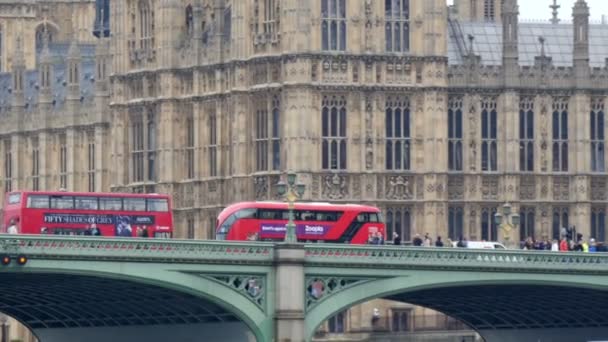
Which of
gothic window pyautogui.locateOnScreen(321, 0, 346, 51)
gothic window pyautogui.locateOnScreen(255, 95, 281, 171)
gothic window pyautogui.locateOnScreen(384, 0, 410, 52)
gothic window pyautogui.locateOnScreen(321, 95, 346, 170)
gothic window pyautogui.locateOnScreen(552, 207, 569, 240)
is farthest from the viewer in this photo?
gothic window pyautogui.locateOnScreen(552, 207, 569, 240)

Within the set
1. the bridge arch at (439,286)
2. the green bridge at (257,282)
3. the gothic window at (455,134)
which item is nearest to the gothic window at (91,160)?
the gothic window at (455,134)

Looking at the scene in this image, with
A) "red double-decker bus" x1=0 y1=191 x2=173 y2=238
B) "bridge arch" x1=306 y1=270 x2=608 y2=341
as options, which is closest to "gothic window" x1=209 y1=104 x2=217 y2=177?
"red double-decker bus" x1=0 y1=191 x2=173 y2=238

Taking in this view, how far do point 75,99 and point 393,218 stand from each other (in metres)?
32.8

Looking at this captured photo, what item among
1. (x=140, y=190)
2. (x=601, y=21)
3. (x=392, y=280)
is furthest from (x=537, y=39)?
(x=392, y=280)

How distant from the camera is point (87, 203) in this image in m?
147

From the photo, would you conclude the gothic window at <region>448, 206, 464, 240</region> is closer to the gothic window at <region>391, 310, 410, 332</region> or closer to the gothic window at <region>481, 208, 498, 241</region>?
the gothic window at <region>481, 208, 498, 241</region>

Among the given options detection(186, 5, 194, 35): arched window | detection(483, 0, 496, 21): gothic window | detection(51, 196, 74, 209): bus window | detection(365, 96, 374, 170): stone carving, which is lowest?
detection(51, 196, 74, 209): bus window

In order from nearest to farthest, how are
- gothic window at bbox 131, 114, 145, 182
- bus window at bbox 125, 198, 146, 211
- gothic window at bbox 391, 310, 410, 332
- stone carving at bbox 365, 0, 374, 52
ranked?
bus window at bbox 125, 198, 146, 211 < stone carving at bbox 365, 0, 374, 52 < gothic window at bbox 391, 310, 410, 332 < gothic window at bbox 131, 114, 145, 182

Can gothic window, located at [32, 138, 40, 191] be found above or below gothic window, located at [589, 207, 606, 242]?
above

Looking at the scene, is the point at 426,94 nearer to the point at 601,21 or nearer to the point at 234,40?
the point at 234,40

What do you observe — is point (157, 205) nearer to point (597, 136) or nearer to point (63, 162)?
point (597, 136)

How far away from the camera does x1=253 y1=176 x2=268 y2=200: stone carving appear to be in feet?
536

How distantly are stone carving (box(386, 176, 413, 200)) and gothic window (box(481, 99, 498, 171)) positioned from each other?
486 cm

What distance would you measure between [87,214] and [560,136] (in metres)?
32.1
